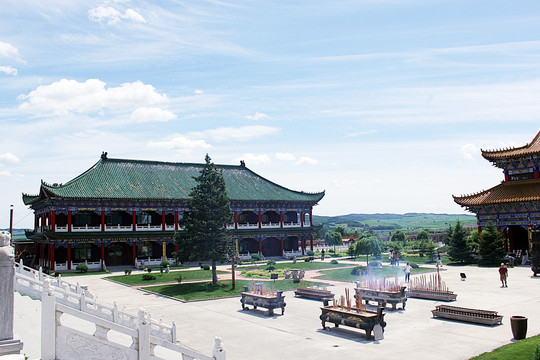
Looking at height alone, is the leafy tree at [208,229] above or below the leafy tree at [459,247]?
above

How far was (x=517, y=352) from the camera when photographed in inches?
503

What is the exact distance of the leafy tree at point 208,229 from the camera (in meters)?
31.8

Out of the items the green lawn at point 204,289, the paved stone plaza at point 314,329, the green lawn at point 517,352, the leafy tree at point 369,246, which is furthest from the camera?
the leafy tree at point 369,246

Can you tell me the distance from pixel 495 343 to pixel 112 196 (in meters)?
40.2

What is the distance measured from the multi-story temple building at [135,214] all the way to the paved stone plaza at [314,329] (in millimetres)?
20774

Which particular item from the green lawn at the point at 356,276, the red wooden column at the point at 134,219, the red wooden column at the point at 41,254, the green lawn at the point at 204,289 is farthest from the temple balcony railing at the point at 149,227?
the green lawn at the point at 356,276

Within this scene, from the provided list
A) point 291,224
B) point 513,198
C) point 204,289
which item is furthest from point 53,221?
point 513,198

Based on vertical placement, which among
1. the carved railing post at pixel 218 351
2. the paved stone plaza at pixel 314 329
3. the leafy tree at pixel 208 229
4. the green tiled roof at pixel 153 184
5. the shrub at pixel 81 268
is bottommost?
the paved stone plaza at pixel 314 329

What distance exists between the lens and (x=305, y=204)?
2451 inches

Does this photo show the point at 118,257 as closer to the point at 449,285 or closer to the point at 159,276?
the point at 159,276

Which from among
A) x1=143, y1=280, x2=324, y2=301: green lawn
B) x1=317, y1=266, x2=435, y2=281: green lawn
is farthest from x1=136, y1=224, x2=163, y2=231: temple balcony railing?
x1=317, y1=266, x2=435, y2=281: green lawn

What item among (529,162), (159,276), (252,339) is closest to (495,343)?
(252,339)

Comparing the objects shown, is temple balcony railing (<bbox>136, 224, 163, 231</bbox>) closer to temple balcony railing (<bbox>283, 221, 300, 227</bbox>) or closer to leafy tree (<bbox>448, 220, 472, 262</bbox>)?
temple balcony railing (<bbox>283, 221, 300, 227</bbox>)

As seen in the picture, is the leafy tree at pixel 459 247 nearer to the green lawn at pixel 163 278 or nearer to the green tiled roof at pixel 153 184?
the green tiled roof at pixel 153 184
